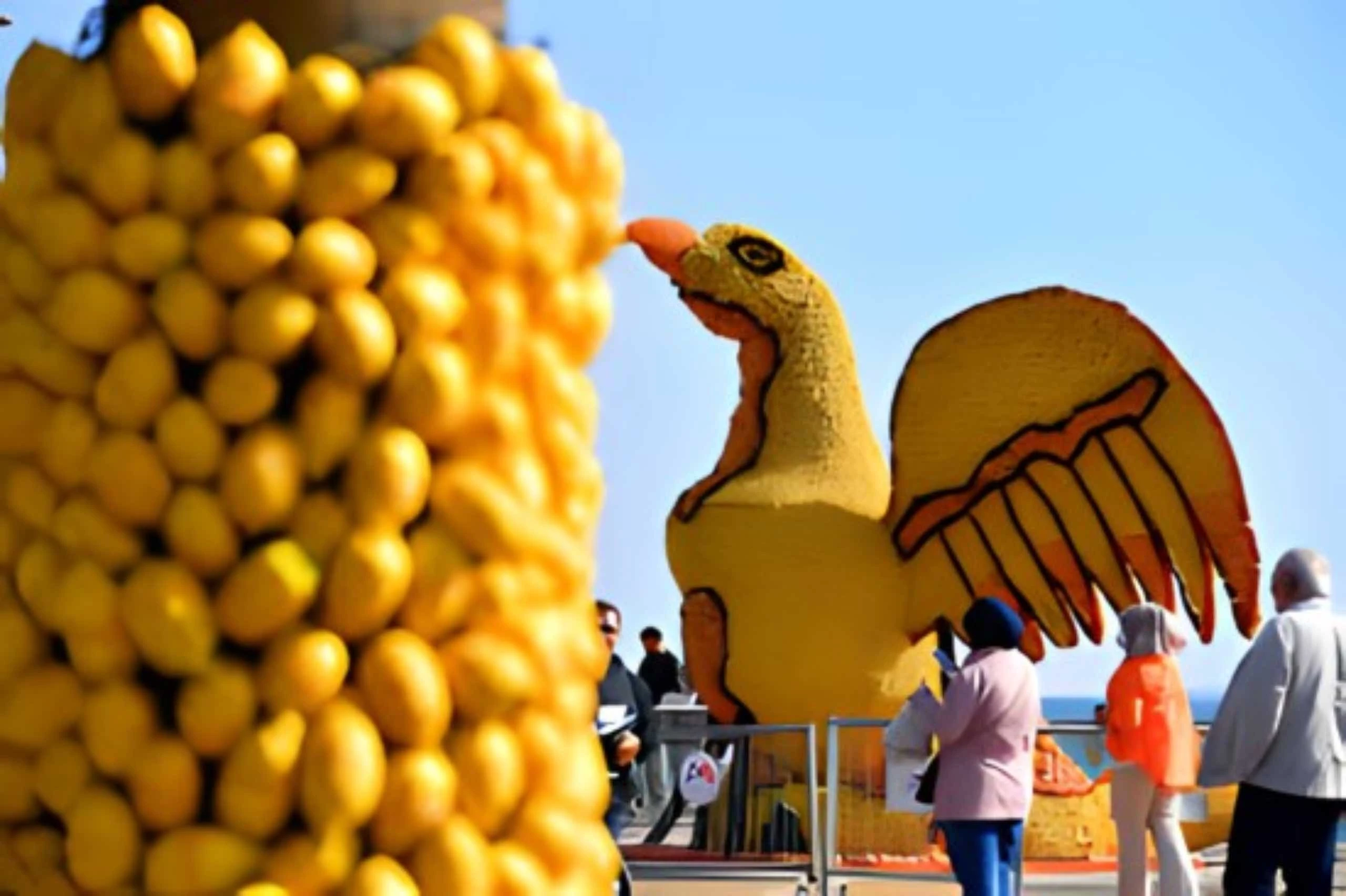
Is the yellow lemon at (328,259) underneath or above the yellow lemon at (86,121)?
underneath

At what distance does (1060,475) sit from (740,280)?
108 inches

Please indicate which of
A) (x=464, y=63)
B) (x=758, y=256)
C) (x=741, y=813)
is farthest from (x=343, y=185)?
(x=758, y=256)

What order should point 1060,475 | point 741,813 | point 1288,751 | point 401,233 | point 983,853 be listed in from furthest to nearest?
point 1060,475, point 741,813, point 983,853, point 1288,751, point 401,233

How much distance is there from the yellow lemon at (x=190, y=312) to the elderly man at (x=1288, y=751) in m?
5.93

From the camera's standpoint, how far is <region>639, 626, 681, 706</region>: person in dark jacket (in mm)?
16453

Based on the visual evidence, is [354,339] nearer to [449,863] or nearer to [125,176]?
[125,176]

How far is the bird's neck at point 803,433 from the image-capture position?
48.2 feet

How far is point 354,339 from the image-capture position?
1.91 metres

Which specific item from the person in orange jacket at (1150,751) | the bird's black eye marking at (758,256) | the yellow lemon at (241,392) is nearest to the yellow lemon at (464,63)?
the yellow lemon at (241,392)

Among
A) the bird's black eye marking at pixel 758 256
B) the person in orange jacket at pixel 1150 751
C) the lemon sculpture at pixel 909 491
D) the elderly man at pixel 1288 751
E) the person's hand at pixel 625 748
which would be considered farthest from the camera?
the bird's black eye marking at pixel 758 256

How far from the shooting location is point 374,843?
6.27ft

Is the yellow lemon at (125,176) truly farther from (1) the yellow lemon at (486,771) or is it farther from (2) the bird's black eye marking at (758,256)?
(2) the bird's black eye marking at (758,256)

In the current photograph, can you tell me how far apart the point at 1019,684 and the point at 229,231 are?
20.0ft

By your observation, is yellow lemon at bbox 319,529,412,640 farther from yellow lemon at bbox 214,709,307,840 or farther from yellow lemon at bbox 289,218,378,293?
yellow lemon at bbox 289,218,378,293
